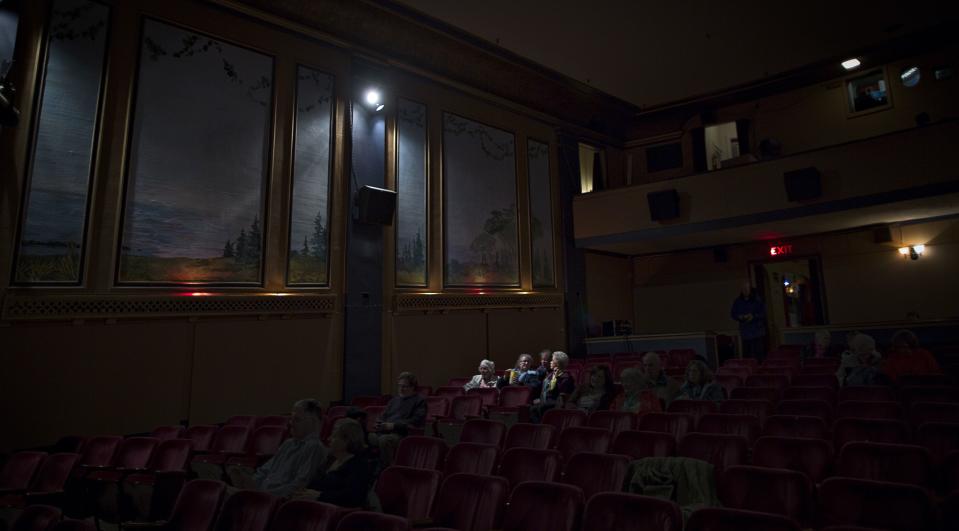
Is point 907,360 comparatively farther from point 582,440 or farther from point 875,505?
point 875,505

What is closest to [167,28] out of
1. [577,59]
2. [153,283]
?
[153,283]

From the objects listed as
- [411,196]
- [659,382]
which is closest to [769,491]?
[659,382]

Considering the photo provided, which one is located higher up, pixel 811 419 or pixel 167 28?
pixel 167 28

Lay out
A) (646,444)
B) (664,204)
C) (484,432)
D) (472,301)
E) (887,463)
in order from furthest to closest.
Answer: (664,204) → (472,301) → (484,432) → (646,444) → (887,463)

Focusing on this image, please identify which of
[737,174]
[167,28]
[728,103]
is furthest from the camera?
[728,103]

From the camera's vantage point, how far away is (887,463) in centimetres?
251

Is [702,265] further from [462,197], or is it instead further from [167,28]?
[167,28]

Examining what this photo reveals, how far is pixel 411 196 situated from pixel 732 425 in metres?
5.74

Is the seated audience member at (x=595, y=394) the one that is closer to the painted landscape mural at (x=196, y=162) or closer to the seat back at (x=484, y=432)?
the seat back at (x=484, y=432)

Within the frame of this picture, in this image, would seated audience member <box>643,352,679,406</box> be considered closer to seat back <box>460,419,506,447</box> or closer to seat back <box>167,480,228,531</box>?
seat back <box>460,419,506,447</box>

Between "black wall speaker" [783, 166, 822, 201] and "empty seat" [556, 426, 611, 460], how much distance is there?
656 cm

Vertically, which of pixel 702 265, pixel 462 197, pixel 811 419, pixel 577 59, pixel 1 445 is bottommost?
pixel 1 445

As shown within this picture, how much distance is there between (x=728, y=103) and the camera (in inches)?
430

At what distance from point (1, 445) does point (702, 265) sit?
433 inches
